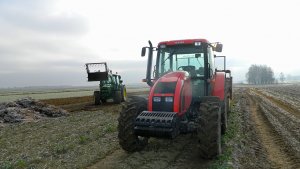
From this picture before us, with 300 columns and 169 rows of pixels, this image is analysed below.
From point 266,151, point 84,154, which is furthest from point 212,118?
point 84,154

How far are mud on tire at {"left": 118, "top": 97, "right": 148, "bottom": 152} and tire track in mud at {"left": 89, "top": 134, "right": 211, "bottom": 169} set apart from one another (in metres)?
0.26

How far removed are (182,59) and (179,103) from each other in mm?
2274

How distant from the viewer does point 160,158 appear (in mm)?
8219

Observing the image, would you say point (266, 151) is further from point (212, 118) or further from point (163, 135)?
point (163, 135)

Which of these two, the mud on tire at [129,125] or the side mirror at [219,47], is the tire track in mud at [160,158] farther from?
the side mirror at [219,47]

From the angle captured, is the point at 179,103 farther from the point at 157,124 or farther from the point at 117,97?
the point at 117,97

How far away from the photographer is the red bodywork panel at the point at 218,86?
409 inches

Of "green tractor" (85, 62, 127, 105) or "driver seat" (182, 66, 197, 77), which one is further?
"green tractor" (85, 62, 127, 105)

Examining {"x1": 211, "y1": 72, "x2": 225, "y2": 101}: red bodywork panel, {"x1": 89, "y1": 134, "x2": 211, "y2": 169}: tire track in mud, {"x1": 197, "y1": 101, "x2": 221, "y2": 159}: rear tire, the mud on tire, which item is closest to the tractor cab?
{"x1": 211, "y1": 72, "x2": 225, "y2": 101}: red bodywork panel

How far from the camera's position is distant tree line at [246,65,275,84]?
162m

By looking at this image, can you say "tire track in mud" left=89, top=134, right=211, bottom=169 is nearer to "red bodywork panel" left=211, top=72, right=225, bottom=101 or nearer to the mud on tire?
the mud on tire

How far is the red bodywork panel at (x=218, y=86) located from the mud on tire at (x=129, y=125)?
2.78 m

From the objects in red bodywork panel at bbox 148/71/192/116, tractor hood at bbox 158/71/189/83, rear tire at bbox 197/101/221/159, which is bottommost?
rear tire at bbox 197/101/221/159

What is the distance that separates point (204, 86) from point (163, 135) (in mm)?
2558
